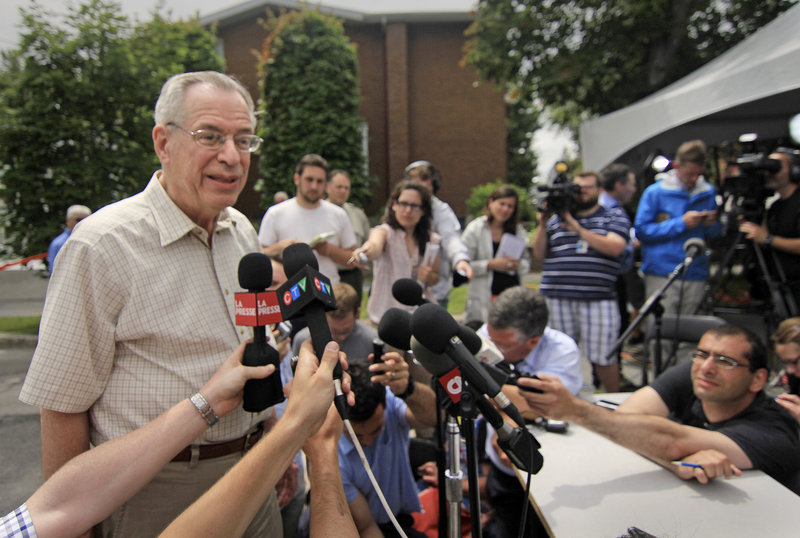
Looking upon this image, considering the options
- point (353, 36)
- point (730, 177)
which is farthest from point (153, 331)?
point (353, 36)

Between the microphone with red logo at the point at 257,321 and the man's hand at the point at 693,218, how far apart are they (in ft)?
13.2

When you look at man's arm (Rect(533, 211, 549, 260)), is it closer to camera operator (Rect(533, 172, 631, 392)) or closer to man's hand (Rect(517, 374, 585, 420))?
camera operator (Rect(533, 172, 631, 392))

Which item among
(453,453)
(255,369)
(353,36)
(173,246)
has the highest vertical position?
(353,36)

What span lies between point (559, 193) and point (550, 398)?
2.44m

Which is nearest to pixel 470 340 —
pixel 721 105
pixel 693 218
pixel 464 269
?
pixel 464 269

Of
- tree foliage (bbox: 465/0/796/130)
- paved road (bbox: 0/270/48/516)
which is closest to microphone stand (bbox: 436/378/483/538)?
paved road (bbox: 0/270/48/516)

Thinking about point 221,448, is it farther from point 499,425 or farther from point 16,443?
point 16,443

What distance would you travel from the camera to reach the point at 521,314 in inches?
102

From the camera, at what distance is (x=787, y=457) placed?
6.40 feet

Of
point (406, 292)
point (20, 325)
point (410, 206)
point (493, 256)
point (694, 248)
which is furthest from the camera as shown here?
point (20, 325)

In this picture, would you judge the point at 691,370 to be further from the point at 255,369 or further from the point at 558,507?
the point at 255,369

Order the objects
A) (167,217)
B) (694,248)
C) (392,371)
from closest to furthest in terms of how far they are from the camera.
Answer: (167,217), (392,371), (694,248)

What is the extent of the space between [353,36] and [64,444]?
14994mm

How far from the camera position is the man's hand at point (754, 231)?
401cm
